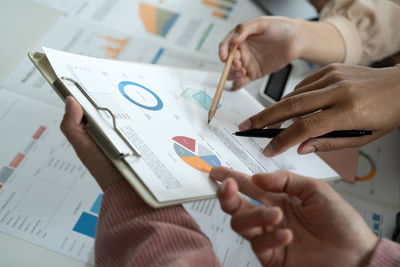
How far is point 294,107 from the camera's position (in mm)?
537

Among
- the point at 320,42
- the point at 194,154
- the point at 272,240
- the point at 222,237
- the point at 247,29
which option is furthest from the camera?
the point at 320,42

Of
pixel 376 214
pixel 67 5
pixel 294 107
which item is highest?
pixel 67 5

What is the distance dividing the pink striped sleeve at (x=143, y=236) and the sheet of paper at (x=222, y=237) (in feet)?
0.49

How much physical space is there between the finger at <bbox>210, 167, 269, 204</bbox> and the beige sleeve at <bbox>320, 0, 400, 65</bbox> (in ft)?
1.72

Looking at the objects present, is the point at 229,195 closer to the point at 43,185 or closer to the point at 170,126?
the point at 170,126

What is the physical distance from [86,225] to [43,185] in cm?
10

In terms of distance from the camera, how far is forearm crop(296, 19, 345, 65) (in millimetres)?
773

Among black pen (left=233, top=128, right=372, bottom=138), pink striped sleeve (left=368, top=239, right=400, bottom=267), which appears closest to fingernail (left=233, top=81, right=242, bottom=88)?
black pen (left=233, top=128, right=372, bottom=138)

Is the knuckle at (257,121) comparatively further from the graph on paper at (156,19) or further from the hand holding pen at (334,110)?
the graph on paper at (156,19)

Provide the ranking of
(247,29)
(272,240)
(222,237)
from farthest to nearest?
(247,29), (222,237), (272,240)

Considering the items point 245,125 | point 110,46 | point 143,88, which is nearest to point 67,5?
point 110,46

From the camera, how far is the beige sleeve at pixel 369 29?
0.81 meters

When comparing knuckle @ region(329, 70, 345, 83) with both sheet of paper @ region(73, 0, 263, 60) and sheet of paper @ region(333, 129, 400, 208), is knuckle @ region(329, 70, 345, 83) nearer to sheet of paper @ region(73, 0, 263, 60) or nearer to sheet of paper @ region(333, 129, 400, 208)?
sheet of paper @ region(333, 129, 400, 208)

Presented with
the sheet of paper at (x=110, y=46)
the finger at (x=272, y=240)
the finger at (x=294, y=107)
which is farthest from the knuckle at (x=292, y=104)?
the sheet of paper at (x=110, y=46)
